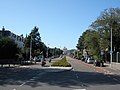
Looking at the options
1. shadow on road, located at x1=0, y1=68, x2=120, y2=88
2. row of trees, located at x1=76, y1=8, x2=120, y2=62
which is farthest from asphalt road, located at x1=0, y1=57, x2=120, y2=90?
row of trees, located at x1=76, y1=8, x2=120, y2=62

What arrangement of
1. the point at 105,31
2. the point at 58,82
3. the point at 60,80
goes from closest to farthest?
the point at 58,82 → the point at 60,80 → the point at 105,31

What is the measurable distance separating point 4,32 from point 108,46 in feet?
190

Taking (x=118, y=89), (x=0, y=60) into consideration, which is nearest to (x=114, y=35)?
(x=0, y=60)

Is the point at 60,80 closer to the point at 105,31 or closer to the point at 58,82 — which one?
the point at 58,82

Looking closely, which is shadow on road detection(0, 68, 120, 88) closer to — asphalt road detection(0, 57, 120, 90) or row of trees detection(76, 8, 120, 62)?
asphalt road detection(0, 57, 120, 90)

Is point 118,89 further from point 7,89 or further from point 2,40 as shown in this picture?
point 2,40

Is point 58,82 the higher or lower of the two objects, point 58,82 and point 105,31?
the lower

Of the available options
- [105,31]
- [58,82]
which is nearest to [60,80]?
[58,82]

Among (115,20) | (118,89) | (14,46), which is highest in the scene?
(115,20)

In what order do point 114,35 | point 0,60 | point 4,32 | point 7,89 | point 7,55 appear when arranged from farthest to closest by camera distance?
Result: point 4,32
point 114,35
point 7,55
point 0,60
point 7,89

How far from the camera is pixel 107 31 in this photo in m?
90.1

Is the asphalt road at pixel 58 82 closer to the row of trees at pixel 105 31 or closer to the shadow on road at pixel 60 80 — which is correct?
the shadow on road at pixel 60 80

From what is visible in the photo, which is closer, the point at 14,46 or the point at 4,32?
the point at 14,46

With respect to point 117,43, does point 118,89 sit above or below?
below
